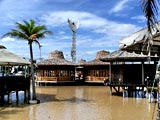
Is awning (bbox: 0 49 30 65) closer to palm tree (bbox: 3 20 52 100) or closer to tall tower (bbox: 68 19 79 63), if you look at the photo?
palm tree (bbox: 3 20 52 100)

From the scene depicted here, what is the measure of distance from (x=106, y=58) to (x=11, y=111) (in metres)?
11.8

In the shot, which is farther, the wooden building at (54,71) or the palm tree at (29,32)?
the wooden building at (54,71)

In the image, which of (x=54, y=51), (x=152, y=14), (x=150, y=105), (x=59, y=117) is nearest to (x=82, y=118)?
(x=59, y=117)

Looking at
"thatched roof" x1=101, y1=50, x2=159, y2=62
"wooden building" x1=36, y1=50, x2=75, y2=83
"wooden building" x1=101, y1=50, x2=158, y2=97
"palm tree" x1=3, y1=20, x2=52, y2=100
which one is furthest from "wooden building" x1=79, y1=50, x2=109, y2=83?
"palm tree" x1=3, y1=20, x2=52, y2=100

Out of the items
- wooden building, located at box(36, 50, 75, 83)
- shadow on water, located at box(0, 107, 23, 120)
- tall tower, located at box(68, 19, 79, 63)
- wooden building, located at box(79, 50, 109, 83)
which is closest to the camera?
shadow on water, located at box(0, 107, 23, 120)

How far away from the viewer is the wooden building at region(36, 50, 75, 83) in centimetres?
4172

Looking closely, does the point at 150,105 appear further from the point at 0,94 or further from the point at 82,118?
the point at 0,94

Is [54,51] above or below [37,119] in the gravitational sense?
above

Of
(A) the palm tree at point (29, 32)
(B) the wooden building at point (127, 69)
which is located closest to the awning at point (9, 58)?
(A) the palm tree at point (29, 32)

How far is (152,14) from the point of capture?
4879mm

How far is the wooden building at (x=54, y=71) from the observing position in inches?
1642

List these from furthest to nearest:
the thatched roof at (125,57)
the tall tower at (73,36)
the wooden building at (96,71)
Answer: the tall tower at (73,36), the wooden building at (96,71), the thatched roof at (125,57)

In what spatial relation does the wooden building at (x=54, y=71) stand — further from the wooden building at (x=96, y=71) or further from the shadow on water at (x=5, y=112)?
the shadow on water at (x=5, y=112)

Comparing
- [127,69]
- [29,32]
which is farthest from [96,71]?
[29,32]
